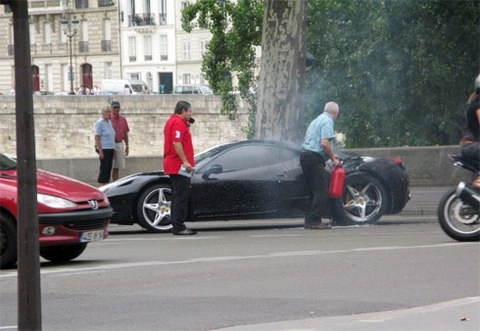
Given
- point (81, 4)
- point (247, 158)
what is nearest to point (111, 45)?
point (81, 4)

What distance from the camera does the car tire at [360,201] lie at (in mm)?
20375

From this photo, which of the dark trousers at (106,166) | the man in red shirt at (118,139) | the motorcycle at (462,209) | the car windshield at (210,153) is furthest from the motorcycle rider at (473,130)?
the man in red shirt at (118,139)

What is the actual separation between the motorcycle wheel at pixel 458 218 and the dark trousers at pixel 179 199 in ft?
14.4

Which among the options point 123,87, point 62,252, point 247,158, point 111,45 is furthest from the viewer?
point 111,45

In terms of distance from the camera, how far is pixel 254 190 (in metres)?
20.3

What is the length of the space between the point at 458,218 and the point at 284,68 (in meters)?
12.1

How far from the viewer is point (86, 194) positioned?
15328 mm

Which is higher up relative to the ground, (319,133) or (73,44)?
(73,44)

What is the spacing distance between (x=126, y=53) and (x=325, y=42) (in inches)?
2511

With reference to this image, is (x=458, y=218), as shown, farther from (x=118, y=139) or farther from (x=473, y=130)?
(x=118, y=139)

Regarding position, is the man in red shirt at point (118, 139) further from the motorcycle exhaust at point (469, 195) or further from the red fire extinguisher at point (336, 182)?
the motorcycle exhaust at point (469, 195)

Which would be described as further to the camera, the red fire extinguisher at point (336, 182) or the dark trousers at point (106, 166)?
the dark trousers at point (106, 166)

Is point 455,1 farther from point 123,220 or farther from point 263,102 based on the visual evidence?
point 123,220

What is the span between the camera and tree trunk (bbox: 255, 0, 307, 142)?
90.3 ft
